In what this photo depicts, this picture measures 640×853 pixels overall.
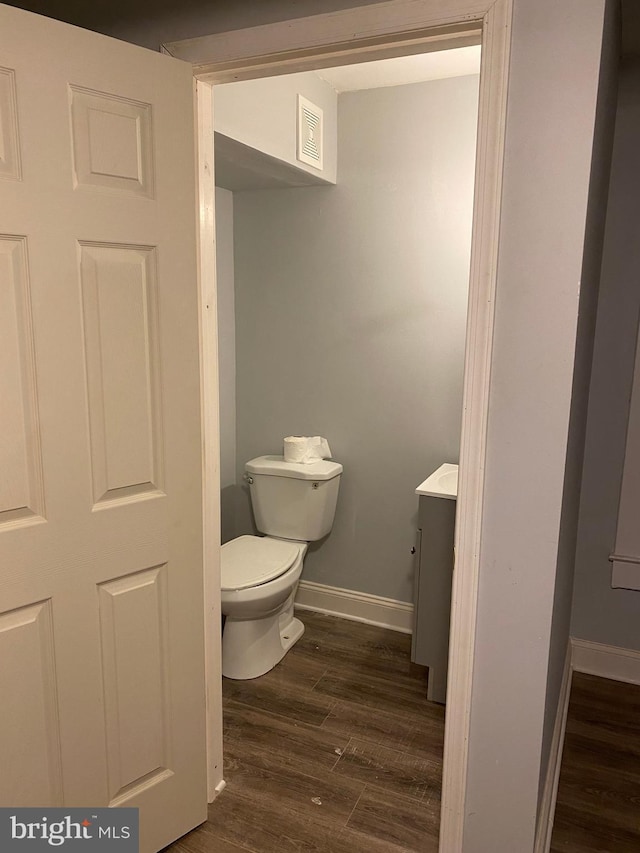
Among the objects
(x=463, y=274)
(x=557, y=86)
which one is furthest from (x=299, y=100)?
(x=557, y=86)

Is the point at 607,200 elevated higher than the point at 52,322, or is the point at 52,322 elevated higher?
the point at 607,200

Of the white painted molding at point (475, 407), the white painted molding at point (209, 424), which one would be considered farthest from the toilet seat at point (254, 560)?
the white painted molding at point (475, 407)

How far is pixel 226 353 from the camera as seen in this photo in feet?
10.4

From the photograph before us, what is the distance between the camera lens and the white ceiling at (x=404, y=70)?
2.39 meters

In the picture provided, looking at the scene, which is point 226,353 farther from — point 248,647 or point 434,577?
point 434,577

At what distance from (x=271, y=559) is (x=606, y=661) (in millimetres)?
1457

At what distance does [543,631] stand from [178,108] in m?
1.51

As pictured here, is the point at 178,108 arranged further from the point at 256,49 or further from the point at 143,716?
the point at 143,716

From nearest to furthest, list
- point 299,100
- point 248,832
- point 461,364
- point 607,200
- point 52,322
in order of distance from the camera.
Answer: point 52,322
point 248,832
point 607,200
point 299,100
point 461,364

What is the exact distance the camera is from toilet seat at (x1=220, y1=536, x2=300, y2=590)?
2.48 m

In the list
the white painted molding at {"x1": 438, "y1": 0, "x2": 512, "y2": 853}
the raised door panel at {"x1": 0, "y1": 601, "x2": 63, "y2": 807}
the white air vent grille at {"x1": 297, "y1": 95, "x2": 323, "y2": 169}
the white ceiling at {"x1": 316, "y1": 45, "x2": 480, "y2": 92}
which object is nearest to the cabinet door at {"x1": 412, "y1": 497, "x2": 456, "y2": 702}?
the white painted molding at {"x1": 438, "y1": 0, "x2": 512, "y2": 853}

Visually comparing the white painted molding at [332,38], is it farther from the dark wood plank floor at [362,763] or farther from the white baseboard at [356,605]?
the white baseboard at [356,605]

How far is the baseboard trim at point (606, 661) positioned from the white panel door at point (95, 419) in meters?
1.76

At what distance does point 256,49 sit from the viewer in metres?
1.53
